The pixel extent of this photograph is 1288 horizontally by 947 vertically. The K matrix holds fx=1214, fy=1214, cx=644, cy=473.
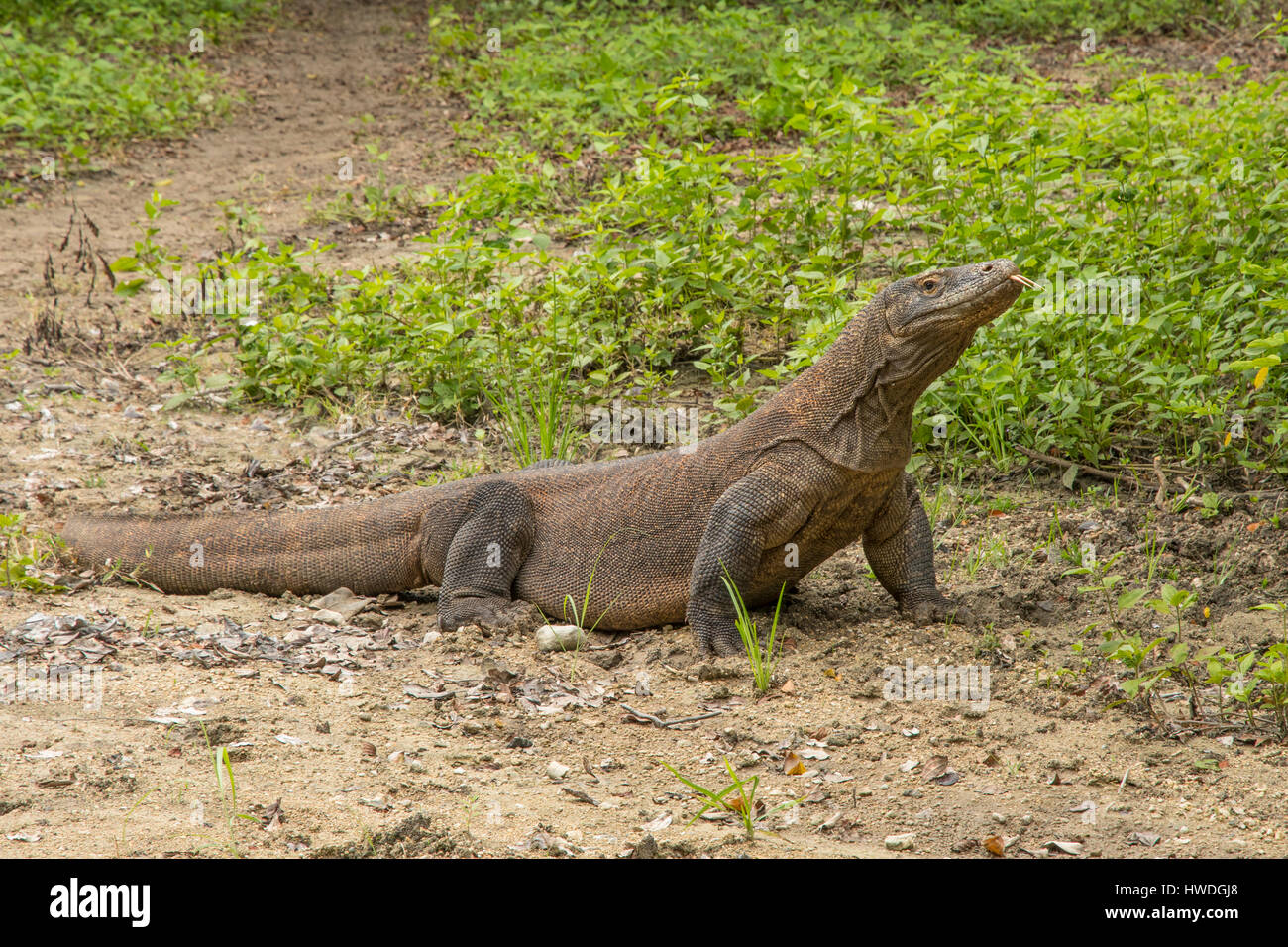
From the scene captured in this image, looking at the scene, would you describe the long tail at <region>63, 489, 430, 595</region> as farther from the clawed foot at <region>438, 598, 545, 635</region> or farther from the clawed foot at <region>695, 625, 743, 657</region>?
the clawed foot at <region>695, 625, 743, 657</region>

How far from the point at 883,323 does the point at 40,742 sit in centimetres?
309

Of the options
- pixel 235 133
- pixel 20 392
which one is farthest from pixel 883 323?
pixel 235 133

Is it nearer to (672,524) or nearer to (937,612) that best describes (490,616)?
(672,524)

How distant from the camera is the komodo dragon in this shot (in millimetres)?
4453

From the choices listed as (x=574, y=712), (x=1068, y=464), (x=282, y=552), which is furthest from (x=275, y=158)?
(x=574, y=712)

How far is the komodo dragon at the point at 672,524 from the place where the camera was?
4.45m

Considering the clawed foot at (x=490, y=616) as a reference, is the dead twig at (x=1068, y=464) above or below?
above

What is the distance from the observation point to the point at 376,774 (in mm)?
3562

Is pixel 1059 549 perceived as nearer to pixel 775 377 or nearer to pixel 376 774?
pixel 775 377

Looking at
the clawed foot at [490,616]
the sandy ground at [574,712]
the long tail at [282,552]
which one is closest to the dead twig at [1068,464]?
the sandy ground at [574,712]

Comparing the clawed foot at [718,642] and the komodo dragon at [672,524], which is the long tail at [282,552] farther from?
the clawed foot at [718,642]

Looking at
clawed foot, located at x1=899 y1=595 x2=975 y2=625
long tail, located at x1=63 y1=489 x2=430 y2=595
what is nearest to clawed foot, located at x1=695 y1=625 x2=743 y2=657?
clawed foot, located at x1=899 y1=595 x2=975 y2=625

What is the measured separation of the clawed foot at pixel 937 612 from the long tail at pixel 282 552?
7.02 feet

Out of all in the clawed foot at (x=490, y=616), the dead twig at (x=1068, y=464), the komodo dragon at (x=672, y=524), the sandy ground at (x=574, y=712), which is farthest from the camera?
the dead twig at (x=1068, y=464)
